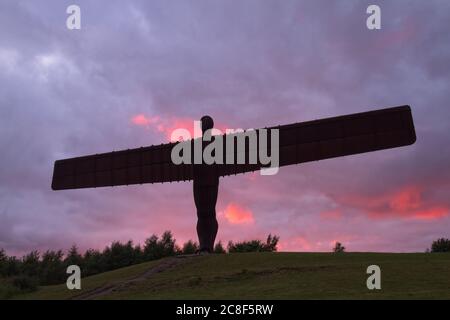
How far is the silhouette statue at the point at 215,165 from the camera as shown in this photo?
95.1 ft

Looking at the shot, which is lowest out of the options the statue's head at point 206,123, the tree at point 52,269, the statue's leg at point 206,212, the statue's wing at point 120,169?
the tree at point 52,269

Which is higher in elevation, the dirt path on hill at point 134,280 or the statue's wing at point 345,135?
the statue's wing at point 345,135

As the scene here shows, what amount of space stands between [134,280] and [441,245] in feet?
132

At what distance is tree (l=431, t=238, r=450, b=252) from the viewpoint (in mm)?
56447

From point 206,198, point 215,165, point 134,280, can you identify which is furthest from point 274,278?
point 215,165

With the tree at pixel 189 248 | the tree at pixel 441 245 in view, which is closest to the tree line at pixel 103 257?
the tree at pixel 189 248

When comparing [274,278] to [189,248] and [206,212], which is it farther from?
[189,248]

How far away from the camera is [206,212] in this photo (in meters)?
30.7

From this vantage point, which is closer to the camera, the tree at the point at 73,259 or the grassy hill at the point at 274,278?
the grassy hill at the point at 274,278

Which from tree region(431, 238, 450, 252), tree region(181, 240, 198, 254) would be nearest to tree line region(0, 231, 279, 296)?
tree region(181, 240, 198, 254)

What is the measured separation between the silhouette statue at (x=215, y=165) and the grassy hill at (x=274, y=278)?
350 centimetres

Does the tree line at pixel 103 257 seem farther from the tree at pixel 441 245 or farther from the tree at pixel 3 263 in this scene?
the tree at pixel 441 245
